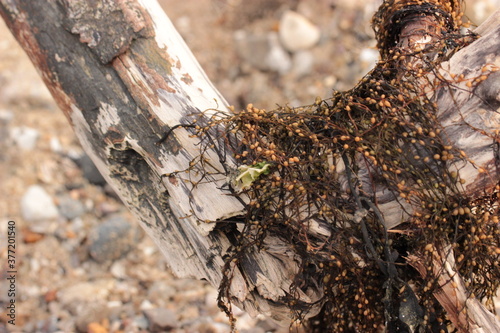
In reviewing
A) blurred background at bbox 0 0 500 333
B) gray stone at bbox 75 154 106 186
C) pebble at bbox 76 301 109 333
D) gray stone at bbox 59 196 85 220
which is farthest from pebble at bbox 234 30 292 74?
pebble at bbox 76 301 109 333

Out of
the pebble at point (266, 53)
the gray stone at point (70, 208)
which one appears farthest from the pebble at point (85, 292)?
the pebble at point (266, 53)

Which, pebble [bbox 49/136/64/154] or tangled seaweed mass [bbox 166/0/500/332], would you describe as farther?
pebble [bbox 49/136/64/154]

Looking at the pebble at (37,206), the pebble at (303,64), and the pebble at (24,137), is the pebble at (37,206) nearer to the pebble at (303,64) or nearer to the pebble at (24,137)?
the pebble at (24,137)

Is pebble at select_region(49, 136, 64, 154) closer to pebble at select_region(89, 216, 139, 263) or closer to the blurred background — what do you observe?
the blurred background

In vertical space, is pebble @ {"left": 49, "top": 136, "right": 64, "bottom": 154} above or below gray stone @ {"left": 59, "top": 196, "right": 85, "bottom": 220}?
above

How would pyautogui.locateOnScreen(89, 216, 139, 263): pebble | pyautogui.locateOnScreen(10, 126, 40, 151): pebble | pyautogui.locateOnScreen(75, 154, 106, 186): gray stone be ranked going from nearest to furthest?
1. pyautogui.locateOnScreen(89, 216, 139, 263): pebble
2. pyautogui.locateOnScreen(75, 154, 106, 186): gray stone
3. pyautogui.locateOnScreen(10, 126, 40, 151): pebble

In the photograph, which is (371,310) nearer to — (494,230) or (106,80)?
(494,230)

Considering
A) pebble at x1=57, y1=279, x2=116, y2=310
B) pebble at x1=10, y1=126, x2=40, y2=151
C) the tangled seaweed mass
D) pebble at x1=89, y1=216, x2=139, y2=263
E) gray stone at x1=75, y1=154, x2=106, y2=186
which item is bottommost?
the tangled seaweed mass
